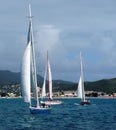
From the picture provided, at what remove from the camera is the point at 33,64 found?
9375 centimetres

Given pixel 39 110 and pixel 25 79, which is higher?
pixel 25 79

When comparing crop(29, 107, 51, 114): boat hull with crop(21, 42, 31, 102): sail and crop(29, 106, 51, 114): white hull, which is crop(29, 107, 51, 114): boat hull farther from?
crop(21, 42, 31, 102): sail

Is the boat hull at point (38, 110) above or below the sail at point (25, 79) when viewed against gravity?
below

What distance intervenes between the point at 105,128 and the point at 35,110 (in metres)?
25.2

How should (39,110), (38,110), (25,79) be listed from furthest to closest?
(39,110) → (38,110) → (25,79)

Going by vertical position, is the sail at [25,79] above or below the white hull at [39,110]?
above

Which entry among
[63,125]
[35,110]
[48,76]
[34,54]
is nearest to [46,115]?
[35,110]

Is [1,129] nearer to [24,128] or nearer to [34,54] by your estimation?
[24,128]

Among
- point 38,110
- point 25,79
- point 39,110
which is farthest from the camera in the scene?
point 39,110

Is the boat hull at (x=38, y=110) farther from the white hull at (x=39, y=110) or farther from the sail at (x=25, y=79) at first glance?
the sail at (x=25, y=79)

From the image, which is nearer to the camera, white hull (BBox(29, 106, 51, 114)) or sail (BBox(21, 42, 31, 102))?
sail (BBox(21, 42, 31, 102))

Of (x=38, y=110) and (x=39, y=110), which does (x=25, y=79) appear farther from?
(x=39, y=110)

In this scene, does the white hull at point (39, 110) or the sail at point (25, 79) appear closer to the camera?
the sail at point (25, 79)

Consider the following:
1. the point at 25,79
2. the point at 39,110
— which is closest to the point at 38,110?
the point at 39,110
